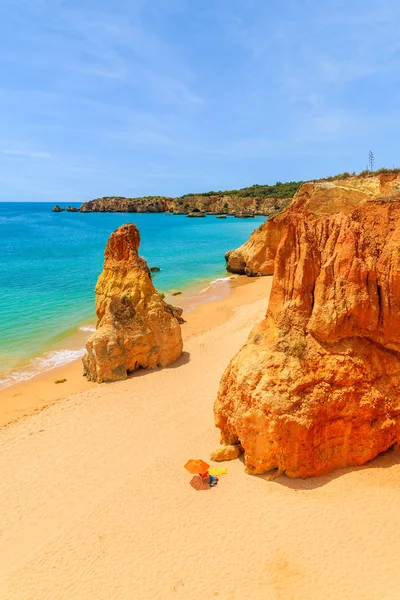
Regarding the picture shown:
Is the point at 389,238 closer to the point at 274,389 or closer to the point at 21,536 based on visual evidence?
the point at 274,389

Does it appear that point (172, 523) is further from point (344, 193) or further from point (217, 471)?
point (344, 193)

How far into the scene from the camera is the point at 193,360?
59.0ft

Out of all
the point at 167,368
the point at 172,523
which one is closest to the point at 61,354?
the point at 167,368

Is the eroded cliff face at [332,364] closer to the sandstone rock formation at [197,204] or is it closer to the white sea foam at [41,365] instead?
the white sea foam at [41,365]

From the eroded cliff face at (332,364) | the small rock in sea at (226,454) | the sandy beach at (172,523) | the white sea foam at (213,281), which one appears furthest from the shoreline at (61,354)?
the eroded cliff face at (332,364)

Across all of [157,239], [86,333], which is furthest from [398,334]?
[157,239]

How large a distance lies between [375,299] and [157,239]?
244 feet

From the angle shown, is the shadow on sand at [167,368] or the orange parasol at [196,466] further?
the shadow on sand at [167,368]

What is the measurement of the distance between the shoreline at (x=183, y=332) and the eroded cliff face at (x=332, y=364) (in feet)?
29.9

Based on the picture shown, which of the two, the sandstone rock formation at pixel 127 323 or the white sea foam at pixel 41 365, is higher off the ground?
the sandstone rock formation at pixel 127 323

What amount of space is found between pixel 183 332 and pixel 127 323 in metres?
7.21

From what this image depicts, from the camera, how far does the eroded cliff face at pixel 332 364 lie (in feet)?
28.8

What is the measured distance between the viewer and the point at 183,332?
2377 centimetres

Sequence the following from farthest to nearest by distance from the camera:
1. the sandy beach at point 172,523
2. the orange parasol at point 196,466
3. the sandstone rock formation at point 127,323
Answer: the sandstone rock formation at point 127,323 < the orange parasol at point 196,466 < the sandy beach at point 172,523
